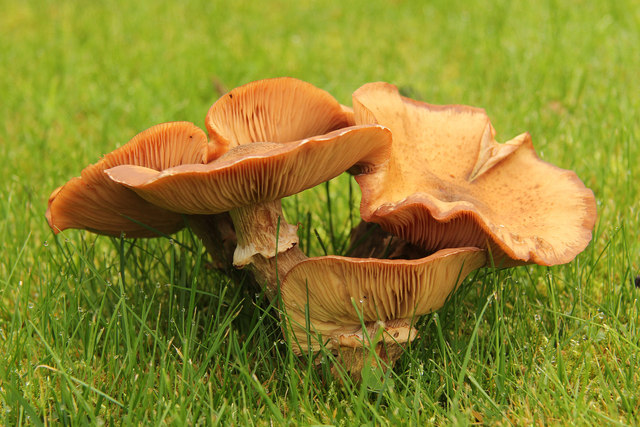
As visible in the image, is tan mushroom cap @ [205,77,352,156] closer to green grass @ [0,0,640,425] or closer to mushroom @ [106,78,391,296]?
mushroom @ [106,78,391,296]

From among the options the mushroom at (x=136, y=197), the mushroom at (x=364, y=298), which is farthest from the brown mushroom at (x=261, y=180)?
the mushroom at (x=364, y=298)

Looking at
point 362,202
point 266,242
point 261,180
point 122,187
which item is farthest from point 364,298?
point 122,187

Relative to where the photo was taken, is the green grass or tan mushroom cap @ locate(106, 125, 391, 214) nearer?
tan mushroom cap @ locate(106, 125, 391, 214)

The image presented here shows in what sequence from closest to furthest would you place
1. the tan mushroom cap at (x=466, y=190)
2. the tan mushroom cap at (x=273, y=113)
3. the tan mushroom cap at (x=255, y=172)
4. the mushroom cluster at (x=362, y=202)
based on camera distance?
the tan mushroom cap at (x=255, y=172), the mushroom cluster at (x=362, y=202), the tan mushroom cap at (x=466, y=190), the tan mushroom cap at (x=273, y=113)

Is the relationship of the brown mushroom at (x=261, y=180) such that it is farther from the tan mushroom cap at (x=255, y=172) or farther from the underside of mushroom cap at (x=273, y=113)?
the underside of mushroom cap at (x=273, y=113)

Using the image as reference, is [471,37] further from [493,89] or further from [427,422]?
[427,422]

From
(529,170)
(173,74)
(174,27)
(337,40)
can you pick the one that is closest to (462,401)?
(529,170)

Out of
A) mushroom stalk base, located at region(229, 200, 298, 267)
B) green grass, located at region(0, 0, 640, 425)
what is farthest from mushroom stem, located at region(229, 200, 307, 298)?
green grass, located at region(0, 0, 640, 425)
